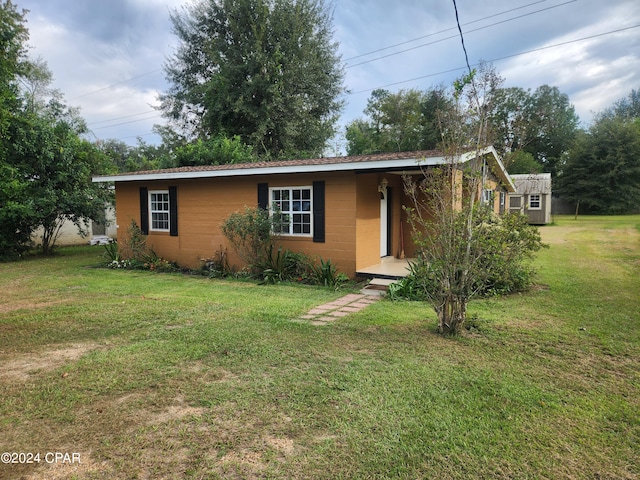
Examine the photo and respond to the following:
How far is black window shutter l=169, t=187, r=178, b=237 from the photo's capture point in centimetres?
1087

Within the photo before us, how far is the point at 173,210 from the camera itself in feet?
35.8

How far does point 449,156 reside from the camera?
489 cm

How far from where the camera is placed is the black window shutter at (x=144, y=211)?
11.4m

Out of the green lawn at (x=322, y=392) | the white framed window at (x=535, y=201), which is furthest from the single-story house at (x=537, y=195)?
the green lawn at (x=322, y=392)

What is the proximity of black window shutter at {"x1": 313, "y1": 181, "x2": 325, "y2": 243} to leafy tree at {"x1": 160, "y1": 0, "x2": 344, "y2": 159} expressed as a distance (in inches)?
463

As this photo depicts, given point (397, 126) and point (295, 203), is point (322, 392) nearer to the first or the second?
point (295, 203)

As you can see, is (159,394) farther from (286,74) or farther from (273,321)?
(286,74)

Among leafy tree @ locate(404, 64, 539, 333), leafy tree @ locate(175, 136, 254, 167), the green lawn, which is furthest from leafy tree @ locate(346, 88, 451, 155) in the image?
the green lawn

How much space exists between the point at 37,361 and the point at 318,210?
5751 millimetres

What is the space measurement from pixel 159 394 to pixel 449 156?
3914mm

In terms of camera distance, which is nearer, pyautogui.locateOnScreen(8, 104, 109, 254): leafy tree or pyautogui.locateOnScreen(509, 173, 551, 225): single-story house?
pyautogui.locateOnScreen(8, 104, 109, 254): leafy tree

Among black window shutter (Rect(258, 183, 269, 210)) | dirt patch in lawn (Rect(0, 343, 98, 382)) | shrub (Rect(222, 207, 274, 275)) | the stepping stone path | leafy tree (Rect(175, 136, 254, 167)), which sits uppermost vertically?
leafy tree (Rect(175, 136, 254, 167))

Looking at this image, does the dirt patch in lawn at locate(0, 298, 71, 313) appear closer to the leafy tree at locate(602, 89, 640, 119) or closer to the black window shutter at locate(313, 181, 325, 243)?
the black window shutter at locate(313, 181, 325, 243)

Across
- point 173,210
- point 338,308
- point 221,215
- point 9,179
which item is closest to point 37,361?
point 338,308
